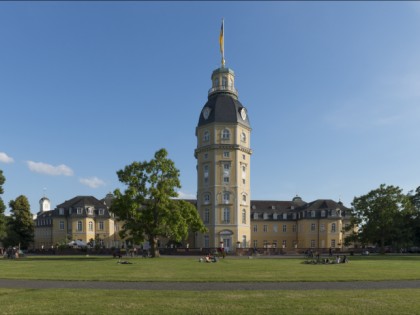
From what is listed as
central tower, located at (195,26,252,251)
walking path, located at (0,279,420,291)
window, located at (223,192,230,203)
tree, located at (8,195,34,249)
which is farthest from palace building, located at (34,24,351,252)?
walking path, located at (0,279,420,291)

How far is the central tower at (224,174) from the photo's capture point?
7162 centimetres

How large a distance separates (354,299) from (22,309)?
11.8m

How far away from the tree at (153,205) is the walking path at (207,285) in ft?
91.5

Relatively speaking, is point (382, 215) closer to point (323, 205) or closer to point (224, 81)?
point (323, 205)

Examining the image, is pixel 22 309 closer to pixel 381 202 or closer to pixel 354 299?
pixel 354 299

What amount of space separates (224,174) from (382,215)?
88.2 feet

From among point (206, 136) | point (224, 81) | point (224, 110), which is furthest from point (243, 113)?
point (206, 136)

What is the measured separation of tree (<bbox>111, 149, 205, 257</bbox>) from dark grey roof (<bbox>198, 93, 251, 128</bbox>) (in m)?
22.4

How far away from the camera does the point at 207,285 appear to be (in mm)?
20391

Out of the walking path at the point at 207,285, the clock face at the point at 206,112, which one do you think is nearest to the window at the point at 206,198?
the clock face at the point at 206,112

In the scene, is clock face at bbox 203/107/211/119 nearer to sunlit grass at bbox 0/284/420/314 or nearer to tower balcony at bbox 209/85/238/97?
tower balcony at bbox 209/85/238/97

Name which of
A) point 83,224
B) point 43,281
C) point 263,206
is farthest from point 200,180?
point 43,281

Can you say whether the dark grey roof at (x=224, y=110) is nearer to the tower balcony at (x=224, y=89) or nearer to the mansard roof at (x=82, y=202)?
the tower balcony at (x=224, y=89)

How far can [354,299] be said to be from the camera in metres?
15.7
